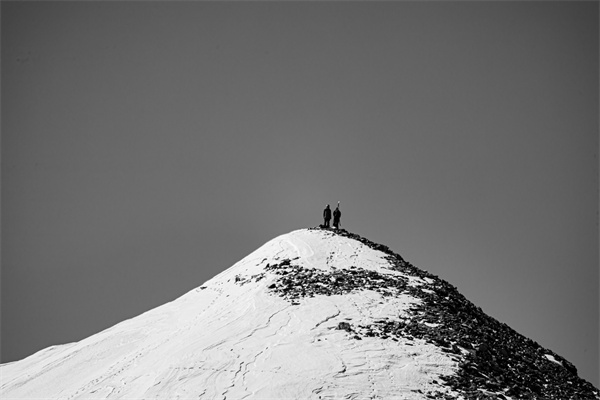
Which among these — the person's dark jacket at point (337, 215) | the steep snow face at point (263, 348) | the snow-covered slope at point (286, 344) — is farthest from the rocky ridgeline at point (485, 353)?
the person's dark jacket at point (337, 215)

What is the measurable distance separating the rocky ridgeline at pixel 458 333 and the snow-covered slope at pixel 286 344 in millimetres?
102

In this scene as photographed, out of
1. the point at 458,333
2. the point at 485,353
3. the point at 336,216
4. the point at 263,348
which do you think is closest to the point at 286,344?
the point at 263,348

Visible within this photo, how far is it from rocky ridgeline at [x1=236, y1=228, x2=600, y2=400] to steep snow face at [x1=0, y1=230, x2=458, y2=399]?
22 centimetres

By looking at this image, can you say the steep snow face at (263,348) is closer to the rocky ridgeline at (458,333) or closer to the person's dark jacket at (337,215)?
the rocky ridgeline at (458,333)

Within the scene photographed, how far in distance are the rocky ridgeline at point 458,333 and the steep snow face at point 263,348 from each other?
0.22 m

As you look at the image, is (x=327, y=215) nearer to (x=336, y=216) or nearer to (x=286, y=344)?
(x=336, y=216)

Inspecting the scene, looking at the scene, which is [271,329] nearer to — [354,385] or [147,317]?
[354,385]

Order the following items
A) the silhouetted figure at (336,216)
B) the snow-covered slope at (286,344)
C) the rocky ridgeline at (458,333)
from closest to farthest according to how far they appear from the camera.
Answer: the snow-covered slope at (286,344) → the rocky ridgeline at (458,333) → the silhouetted figure at (336,216)

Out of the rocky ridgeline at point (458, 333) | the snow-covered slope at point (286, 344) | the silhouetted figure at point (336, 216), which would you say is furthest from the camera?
the silhouetted figure at point (336, 216)

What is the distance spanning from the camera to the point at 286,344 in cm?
2391

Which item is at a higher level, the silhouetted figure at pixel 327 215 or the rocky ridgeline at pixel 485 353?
the silhouetted figure at pixel 327 215

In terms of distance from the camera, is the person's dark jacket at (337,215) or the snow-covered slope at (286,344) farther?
the person's dark jacket at (337,215)

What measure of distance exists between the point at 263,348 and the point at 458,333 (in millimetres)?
8245

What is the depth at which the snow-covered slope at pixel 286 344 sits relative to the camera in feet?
69.1
